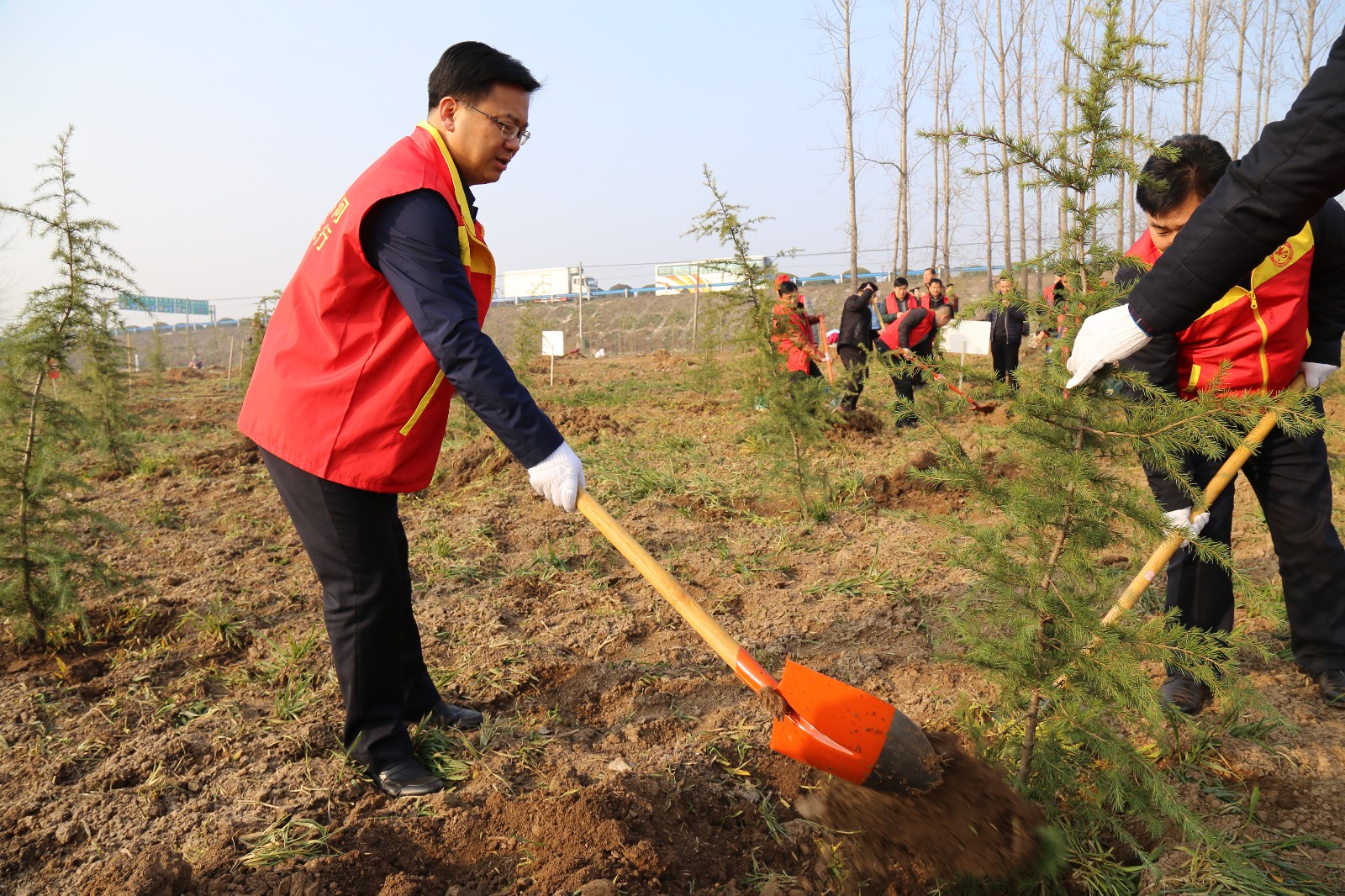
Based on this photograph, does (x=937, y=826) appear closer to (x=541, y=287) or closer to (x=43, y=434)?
(x=43, y=434)

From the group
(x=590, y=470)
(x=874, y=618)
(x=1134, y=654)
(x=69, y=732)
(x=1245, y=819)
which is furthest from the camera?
(x=590, y=470)

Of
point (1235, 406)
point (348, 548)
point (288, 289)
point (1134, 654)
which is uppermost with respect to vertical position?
point (288, 289)

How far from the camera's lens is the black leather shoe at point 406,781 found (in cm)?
262

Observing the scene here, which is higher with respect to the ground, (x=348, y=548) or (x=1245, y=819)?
(x=348, y=548)

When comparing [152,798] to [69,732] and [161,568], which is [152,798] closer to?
[69,732]

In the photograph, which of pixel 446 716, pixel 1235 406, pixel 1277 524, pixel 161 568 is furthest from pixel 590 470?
pixel 1235 406

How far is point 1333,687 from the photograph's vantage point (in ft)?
10.1

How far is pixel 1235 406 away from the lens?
187 cm

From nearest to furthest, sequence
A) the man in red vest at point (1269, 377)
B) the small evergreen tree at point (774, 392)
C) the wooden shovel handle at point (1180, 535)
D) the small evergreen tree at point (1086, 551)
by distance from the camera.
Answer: the small evergreen tree at point (1086, 551) → the wooden shovel handle at point (1180, 535) → the man in red vest at point (1269, 377) → the small evergreen tree at point (774, 392)

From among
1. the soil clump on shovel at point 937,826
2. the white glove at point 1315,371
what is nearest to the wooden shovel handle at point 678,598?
the soil clump on shovel at point 937,826

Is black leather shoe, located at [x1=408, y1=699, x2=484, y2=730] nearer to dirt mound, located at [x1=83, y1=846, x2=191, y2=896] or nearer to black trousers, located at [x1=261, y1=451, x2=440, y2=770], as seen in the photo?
black trousers, located at [x1=261, y1=451, x2=440, y2=770]

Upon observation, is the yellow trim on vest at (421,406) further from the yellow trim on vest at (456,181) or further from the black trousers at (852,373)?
the black trousers at (852,373)

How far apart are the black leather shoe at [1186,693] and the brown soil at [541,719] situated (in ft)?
0.75

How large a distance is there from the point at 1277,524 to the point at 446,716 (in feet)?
10.4
